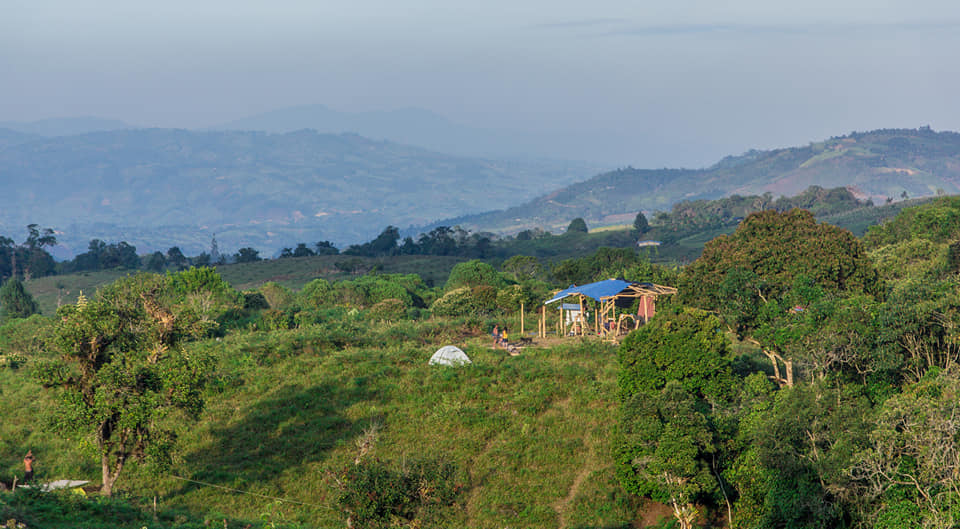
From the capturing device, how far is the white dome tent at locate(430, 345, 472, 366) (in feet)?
101

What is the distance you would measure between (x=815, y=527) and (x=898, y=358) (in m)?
7.06

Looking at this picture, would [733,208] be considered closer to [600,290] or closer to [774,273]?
[774,273]

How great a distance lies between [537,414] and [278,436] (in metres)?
8.73

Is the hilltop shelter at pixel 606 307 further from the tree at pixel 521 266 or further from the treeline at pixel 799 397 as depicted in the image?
the tree at pixel 521 266

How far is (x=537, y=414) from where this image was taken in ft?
91.5

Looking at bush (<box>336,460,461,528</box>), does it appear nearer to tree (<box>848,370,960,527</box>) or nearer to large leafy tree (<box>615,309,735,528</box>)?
large leafy tree (<box>615,309,735,528</box>)

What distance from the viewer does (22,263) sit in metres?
114

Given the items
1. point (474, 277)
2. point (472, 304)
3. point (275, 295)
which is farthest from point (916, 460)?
point (275, 295)

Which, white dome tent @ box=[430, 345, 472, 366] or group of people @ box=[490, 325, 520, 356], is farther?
group of people @ box=[490, 325, 520, 356]

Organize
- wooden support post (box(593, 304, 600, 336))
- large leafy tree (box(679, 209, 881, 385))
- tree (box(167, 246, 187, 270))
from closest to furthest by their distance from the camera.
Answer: large leafy tree (box(679, 209, 881, 385)) < wooden support post (box(593, 304, 600, 336)) < tree (box(167, 246, 187, 270))

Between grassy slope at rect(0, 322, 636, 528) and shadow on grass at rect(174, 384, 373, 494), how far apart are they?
52mm

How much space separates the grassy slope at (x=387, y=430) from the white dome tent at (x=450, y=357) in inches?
19.3

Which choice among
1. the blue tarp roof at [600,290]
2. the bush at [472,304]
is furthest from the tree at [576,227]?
the blue tarp roof at [600,290]

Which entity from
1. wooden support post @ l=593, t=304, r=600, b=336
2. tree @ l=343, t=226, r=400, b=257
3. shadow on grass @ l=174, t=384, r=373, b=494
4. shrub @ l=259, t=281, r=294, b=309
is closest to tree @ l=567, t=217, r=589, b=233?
tree @ l=343, t=226, r=400, b=257
